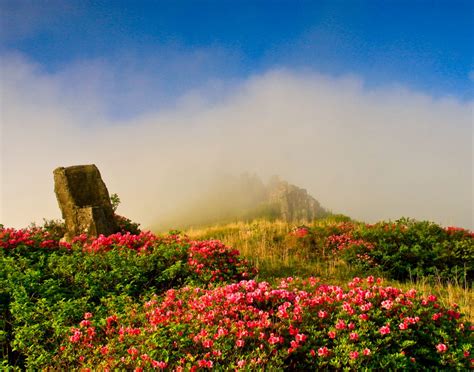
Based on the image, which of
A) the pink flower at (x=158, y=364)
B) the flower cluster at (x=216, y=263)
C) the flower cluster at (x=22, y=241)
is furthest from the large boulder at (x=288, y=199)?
the pink flower at (x=158, y=364)

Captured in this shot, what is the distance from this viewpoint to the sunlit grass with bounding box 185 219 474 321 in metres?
10.1

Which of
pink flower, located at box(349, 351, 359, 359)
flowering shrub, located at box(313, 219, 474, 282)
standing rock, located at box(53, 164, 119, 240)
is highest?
standing rock, located at box(53, 164, 119, 240)

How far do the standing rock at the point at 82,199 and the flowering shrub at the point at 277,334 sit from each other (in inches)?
304

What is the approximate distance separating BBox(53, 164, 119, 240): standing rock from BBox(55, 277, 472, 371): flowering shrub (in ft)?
25.4

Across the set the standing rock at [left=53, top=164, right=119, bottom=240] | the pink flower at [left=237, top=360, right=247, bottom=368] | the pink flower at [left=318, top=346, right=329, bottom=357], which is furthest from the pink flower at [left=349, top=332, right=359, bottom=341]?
the standing rock at [left=53, top=164, right=119, bottom=240]

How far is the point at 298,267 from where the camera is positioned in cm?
1200

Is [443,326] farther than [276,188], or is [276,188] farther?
[276,188]

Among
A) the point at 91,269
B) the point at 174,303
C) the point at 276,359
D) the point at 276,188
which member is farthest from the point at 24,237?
the point at 276,188

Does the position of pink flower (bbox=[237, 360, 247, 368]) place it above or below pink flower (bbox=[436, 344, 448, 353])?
above

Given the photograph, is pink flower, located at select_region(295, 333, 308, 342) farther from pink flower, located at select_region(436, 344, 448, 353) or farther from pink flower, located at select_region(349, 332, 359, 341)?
pink flower, located at select_region(436, 344, 448, 353)

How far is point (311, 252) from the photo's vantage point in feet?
46.7

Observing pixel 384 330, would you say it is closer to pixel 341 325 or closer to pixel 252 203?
pixel 341 325

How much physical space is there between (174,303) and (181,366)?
1758 millimetres

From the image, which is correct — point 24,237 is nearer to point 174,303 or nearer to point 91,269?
point 91,269
